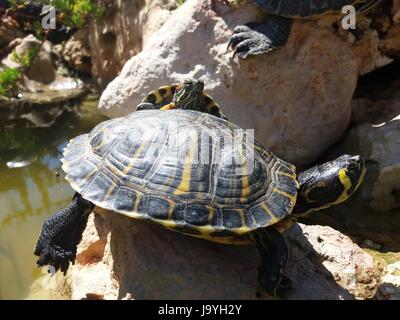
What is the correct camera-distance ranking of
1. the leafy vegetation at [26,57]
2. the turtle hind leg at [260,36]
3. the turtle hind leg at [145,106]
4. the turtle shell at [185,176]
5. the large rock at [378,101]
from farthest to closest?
1. the leafy vegetation at [26,57]
2. the large rock at [378,101]
3. the turtle hind leg at [260,36]
4. the turtle hind leg at [145,106]
5. the turtle shell at [185,176]

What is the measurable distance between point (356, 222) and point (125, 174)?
2136mm

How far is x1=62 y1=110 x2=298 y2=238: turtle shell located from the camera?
2.14 metres

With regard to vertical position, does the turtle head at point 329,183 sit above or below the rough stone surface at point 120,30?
above

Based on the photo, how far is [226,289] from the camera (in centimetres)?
220

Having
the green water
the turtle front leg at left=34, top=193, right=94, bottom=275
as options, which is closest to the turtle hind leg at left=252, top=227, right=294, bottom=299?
the turtle front leg at left=34, top=193, right=94, bottom=275

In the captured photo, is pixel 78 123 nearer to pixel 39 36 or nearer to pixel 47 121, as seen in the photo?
pixel 47 121

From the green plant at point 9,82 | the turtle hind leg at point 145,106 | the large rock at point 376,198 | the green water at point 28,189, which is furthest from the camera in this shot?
the green plant at point 9,82

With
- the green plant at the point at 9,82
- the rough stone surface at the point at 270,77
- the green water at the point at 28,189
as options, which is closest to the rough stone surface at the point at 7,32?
the green plant at the point at 9,82

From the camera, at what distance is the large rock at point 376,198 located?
11.5ft

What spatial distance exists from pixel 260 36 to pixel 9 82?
3531 mm

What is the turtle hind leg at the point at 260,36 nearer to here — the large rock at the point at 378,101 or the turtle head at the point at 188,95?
the turtle head at the point at 188,95

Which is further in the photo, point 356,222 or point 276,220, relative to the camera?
point 356,222
